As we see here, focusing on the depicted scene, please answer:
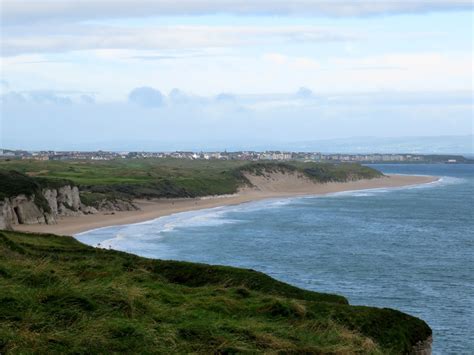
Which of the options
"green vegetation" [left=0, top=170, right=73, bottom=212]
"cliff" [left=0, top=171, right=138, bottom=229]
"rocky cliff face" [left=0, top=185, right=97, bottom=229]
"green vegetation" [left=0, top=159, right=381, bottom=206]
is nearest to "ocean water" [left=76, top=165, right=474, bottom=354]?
"rocky cliff face" [left=0, top=185, right=97, bottom=229]

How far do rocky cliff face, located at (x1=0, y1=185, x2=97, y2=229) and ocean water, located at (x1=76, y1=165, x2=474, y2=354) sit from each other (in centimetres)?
771

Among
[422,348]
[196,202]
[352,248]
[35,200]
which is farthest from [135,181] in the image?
[422,348]

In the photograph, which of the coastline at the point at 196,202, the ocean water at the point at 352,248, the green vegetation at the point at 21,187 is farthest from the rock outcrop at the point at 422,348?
the green vegetation at the point at 21,187

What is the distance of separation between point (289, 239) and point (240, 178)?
92.7m

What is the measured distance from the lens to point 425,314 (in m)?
38.4

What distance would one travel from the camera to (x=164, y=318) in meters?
18.8

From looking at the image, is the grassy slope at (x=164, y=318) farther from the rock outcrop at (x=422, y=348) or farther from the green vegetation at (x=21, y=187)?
the green vegetation at (x=21, y=187)

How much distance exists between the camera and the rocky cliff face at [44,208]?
74188mm

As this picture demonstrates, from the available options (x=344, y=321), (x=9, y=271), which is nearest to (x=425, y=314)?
(x=344, y=321)

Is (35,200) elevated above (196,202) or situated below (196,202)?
above

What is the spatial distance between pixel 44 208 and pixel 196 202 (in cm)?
4650

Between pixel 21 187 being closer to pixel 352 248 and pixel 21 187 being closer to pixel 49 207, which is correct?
pixel 49 207

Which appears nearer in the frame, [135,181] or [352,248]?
[352,248]

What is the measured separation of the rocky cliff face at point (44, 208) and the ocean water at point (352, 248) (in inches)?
303
